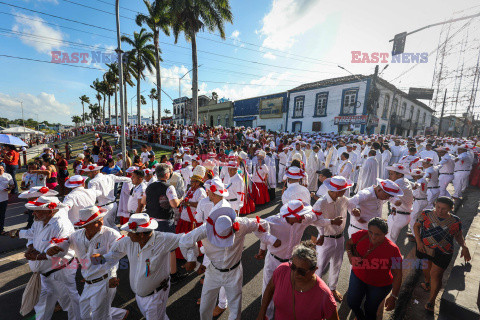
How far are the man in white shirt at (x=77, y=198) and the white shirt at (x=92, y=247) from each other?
49.7 inches

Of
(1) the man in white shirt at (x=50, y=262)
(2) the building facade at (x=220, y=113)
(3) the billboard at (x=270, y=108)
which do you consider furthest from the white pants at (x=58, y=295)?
(2) the building facade at (x=220, y=113)

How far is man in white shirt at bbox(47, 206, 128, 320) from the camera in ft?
8.93

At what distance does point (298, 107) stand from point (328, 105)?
189 inches

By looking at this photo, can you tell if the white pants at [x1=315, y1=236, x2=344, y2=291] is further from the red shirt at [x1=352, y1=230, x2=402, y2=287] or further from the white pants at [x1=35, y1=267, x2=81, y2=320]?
the white pants at [x1=35, y1=267, x2=81, y2=320]

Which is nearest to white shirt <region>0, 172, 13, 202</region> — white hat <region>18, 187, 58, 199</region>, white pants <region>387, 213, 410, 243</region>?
white hat <region>18, 187, 58, 199</region>

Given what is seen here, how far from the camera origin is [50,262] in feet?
9.75

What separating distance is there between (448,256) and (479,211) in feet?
20.1

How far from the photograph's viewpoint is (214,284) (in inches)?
109

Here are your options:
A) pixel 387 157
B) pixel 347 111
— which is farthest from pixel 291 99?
pixel 387 157

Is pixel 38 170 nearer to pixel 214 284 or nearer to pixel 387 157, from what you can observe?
pixel 214 284

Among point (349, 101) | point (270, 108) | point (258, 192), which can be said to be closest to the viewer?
point (258, 192)

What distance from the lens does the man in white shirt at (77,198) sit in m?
3.97

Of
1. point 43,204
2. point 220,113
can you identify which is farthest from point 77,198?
point 220,113

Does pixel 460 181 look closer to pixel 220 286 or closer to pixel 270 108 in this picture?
pixel 220 286
